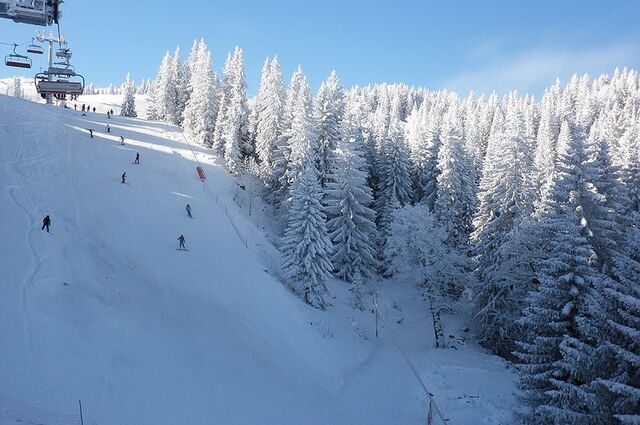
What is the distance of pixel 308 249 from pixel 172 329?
14.8 meters

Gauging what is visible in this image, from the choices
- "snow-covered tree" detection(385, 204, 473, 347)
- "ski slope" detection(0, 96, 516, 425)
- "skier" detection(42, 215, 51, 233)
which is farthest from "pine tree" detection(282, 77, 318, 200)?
"skier" detection(42, 215, 51, 233)

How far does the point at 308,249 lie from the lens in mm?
36438

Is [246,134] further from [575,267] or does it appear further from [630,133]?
[575,267]

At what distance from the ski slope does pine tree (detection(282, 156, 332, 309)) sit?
189cm

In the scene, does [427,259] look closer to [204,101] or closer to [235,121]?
[235,121]

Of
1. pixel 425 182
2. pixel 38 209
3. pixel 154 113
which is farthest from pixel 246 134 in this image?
pixel 38 209

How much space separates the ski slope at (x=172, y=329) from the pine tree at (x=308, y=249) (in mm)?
1889

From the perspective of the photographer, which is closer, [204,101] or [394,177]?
[394,177]

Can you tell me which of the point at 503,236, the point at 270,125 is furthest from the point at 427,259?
the point at 270,125

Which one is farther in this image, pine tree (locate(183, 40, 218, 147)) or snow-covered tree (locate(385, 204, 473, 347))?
pine tree (locate(183, 40, 218, 147))

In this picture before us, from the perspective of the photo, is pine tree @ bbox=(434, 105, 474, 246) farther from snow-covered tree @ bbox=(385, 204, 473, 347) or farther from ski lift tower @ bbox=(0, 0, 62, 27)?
ski lift tower @ bbox=(0, 0, 62, 27)

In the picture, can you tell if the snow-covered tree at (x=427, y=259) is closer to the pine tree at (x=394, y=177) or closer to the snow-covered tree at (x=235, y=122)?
the pine tree at (x=394, y=177)

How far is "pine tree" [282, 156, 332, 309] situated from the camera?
36.3 metres

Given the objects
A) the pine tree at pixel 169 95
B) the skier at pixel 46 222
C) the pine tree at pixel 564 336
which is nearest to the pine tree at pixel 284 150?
the pine tree at pixel 169 95
